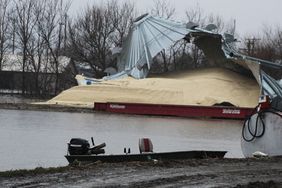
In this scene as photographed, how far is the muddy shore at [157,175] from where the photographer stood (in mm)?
9180

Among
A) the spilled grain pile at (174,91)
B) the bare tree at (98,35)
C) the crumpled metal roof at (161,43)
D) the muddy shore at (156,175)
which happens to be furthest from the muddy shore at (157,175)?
the bare tree at (98,35)

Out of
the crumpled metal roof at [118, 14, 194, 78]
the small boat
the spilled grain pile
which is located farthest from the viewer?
the crumpled metal roof at [118, 14, 194, 78]

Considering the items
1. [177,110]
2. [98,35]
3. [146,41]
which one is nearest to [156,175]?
[177,110]

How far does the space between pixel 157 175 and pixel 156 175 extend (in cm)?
2

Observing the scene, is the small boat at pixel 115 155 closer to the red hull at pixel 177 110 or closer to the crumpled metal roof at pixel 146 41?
the red hull at pixel 177 110

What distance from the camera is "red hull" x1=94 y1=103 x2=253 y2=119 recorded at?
41969 mm

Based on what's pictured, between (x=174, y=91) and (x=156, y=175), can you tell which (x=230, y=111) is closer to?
(x=174, y=91)

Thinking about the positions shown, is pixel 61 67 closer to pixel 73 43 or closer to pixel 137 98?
pixel 73 43

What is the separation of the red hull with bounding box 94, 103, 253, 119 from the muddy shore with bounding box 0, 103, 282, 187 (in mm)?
29293

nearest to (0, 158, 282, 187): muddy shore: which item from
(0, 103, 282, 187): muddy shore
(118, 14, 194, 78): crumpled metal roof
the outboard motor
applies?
(0, 103, 282, 187): muddy shore

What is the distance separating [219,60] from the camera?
185 feet

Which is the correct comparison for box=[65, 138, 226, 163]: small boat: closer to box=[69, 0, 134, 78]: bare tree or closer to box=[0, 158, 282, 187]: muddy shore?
box=[0, 158, 282, 187]: muddy shore

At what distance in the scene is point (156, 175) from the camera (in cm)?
1018

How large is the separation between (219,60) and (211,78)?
5901 millimetres
